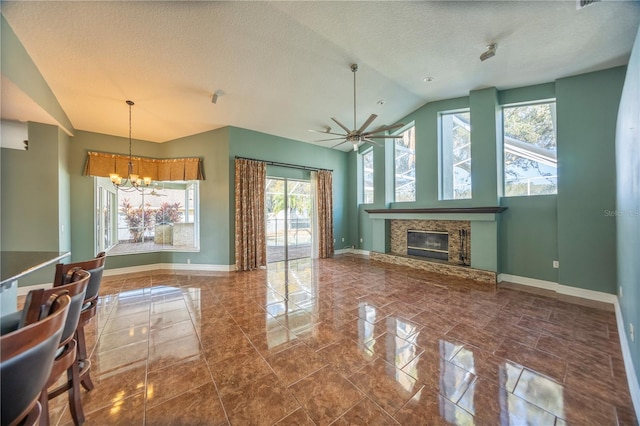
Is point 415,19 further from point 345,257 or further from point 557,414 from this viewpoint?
point 345,257

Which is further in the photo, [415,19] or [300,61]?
[300,61]

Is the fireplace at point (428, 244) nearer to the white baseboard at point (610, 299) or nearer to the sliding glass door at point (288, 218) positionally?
the white baseboard at point (610, 299)

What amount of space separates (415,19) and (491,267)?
436 cm

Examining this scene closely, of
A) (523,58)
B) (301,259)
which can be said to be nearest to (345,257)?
(301,259)

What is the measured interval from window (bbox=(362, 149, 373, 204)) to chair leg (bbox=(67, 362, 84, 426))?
265 inches

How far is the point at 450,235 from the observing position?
531 cm

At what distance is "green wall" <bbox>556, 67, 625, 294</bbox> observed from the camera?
A: 11.3 feet

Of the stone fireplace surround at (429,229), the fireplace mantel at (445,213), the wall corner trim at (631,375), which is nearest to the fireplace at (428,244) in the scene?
the stone fireplace surround at (429,229)

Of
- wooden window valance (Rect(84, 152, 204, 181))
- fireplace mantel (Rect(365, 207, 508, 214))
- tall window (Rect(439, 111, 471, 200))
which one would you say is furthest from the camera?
tall window (Rect(439, 111, 471, 200))

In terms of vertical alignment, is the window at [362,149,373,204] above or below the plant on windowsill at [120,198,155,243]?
above

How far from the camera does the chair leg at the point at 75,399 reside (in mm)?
1517

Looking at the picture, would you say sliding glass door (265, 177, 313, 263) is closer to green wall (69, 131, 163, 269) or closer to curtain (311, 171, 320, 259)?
curtain (311, 171, 320, 259)

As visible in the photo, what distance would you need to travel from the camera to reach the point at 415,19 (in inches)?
112

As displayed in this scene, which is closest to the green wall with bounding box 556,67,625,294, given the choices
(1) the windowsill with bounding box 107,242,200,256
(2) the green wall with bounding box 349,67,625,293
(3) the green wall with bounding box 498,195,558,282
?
(2) the green wall with bounding box 349,67,625,293
